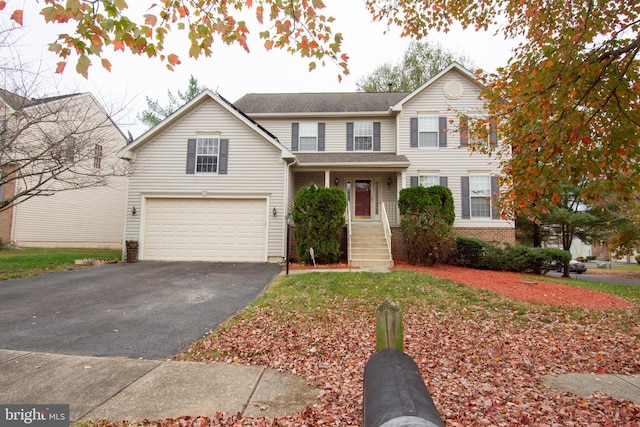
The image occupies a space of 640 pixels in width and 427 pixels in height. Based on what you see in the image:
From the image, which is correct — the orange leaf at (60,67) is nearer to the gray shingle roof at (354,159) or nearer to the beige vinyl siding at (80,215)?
A: the gray shingle roof at (354,159)

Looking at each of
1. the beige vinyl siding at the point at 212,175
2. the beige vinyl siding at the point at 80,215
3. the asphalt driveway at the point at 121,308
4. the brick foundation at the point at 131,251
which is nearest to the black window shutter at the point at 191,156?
the beige vinyl siding at the point at 212,175

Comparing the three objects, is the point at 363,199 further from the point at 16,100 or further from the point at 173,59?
the point at 173,59

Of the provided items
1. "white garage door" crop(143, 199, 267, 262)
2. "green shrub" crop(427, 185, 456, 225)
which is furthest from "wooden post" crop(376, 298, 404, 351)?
"green shrub" crop(427, 185, 456, 225)

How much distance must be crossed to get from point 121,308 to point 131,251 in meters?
7.01

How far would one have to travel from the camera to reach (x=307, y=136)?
15570 millimetres

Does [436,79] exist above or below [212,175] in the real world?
above

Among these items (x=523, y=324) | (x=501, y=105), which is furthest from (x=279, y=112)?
(x=523, y=324)

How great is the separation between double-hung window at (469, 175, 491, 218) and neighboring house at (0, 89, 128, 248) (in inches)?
527

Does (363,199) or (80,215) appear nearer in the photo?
(363,199)

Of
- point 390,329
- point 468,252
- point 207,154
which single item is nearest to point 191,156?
point 207,154

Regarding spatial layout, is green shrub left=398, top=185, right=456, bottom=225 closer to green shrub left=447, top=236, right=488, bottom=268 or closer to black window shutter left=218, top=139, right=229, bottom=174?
green shrub left=447, top=236, right=488, bottom=268

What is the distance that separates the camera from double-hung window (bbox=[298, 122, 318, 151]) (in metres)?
15.5

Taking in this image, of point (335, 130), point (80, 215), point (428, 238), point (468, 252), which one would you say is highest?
point (335, 130)

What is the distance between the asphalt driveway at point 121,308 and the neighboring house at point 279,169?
2487 millimetres
